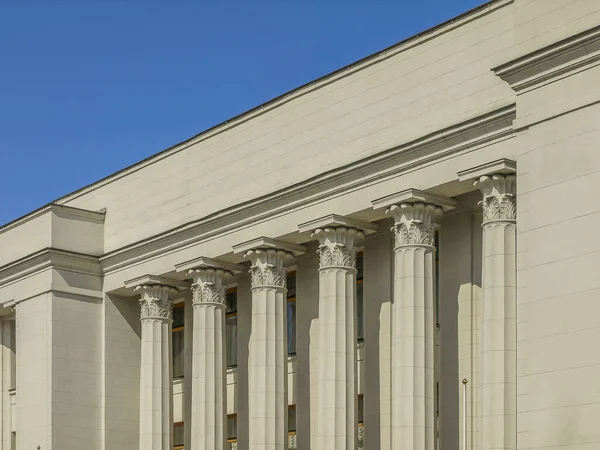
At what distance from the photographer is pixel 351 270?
4631 centimetres

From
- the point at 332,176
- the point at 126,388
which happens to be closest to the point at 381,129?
the point at 332,176

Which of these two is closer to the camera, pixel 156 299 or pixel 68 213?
pixel 156 299

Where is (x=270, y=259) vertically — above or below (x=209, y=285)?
above

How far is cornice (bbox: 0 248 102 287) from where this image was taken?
5631 centimetres

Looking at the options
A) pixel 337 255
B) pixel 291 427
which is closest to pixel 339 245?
pixel 337 255

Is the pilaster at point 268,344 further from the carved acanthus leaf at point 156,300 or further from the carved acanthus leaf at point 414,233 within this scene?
the carved acanthus leaf at point 414,233

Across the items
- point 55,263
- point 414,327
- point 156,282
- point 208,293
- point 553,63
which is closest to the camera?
point 553,63

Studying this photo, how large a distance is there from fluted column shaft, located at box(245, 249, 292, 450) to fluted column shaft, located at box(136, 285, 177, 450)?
6174 mm

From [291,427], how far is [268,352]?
367cm

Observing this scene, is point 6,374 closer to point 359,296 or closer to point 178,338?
point 178,338

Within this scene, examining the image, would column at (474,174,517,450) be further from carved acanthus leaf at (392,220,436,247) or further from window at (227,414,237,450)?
window at (227,414,237,450)

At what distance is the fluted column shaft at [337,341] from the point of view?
1781 inches

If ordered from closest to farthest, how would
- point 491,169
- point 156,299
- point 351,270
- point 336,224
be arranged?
point 491,169 → point 336,224 → point 351,270 → point 156,299

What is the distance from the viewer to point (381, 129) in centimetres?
4541
